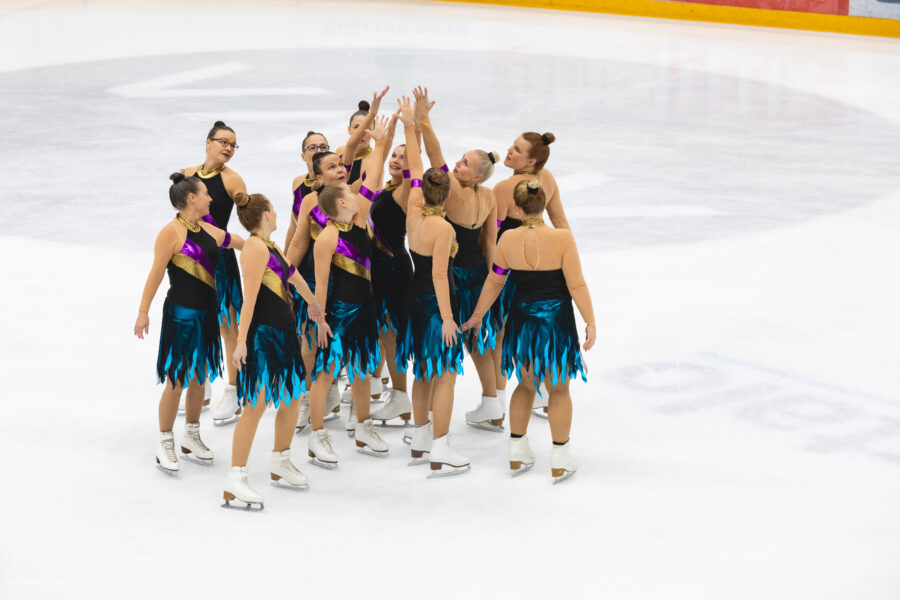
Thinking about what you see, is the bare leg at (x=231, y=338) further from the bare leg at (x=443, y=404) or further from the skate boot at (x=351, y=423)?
the bare leg at (x=443, y=404)

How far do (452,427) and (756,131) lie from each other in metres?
7.50

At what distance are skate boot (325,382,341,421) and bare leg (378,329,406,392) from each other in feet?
0.91

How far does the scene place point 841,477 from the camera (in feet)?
15.4

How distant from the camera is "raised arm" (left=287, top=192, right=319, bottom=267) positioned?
193 inches

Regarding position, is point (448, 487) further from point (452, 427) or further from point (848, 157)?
point (848, 157)

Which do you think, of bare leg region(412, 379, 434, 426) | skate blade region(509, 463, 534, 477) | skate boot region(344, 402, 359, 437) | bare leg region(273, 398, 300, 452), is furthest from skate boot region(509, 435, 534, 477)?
bare leg region(273, 398, 300, 452)

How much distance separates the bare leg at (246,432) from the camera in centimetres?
443

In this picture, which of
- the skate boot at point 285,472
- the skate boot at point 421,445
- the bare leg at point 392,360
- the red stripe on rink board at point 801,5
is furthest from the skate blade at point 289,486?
the red stripe on rink board at point 801,5

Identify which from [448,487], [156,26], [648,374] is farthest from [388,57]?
[448,487]

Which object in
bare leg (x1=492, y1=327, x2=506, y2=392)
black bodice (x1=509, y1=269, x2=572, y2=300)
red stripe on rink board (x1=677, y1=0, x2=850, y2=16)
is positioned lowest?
bare leg (x1=492, y1=327, x2=506, y2=392)

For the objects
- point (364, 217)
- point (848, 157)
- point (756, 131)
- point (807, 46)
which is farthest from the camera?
point (807, 46)

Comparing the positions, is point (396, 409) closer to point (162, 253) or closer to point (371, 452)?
point (371, 452)

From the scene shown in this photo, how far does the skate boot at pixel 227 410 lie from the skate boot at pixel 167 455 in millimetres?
559

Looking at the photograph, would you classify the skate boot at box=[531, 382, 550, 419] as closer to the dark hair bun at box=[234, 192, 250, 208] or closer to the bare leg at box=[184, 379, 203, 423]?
the bare leg at box=[184, 379, 203, 423]
